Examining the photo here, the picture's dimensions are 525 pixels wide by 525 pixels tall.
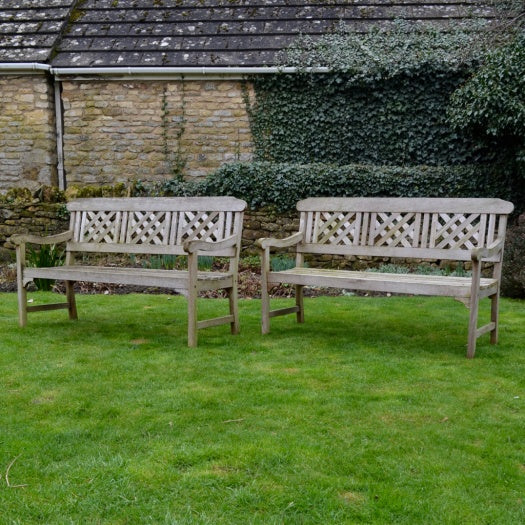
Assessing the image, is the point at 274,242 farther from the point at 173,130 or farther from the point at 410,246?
the point at 173,130

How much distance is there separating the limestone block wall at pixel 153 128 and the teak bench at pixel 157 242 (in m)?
5.72

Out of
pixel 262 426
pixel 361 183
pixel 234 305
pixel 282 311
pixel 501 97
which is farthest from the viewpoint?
pixel 361 183

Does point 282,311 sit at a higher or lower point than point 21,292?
lower

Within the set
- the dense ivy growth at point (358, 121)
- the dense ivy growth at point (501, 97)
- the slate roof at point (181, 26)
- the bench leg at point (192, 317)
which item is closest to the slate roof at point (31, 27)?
the slate roof at point (181, 26)

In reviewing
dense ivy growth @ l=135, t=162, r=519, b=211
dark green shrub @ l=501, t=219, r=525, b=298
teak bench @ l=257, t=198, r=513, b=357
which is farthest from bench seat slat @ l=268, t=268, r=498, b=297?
dense ivy growth @ l=135, t=162, r=519, b=211

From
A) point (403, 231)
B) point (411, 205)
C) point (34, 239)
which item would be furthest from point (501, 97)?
point (34, 239)

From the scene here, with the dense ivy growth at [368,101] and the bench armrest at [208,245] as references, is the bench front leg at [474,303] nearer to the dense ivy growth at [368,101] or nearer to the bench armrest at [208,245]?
the bench armrest at [208,245]

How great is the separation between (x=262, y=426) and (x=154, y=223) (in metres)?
3.29

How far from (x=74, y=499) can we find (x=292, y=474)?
2.95 ft

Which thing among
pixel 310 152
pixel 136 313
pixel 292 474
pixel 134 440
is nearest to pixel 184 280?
pixel 136 313

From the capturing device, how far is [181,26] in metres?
13.0

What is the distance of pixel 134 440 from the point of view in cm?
329

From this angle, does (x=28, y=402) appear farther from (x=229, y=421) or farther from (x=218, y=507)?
(x=218, y=507)

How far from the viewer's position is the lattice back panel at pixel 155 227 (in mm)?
6051
